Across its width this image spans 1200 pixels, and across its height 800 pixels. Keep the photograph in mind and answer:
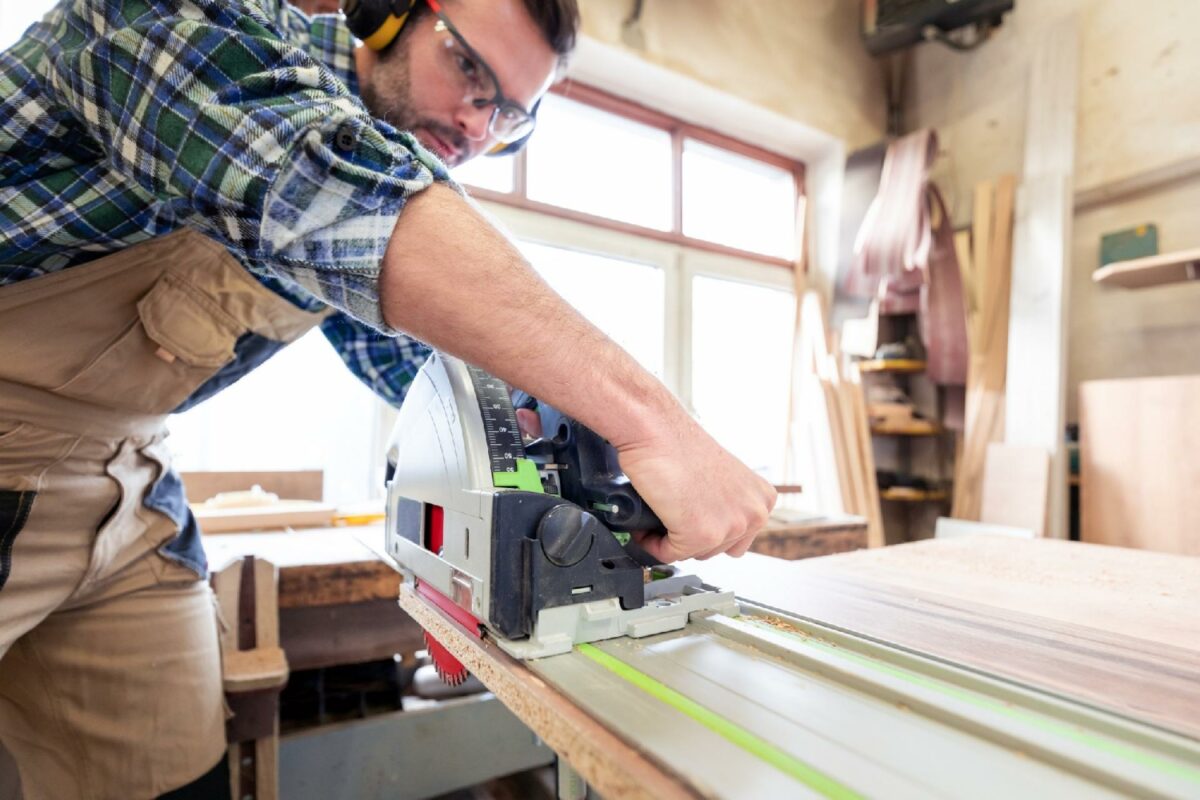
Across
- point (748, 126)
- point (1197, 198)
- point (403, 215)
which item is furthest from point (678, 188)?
point (403, 215)

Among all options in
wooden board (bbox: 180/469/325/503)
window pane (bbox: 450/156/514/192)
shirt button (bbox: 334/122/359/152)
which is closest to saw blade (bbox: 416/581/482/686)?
shirt button (bbox: 334/122/359/152)

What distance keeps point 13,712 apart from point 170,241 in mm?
844

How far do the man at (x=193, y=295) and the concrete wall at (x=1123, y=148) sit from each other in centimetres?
307

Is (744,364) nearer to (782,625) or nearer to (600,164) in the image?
(600,164)

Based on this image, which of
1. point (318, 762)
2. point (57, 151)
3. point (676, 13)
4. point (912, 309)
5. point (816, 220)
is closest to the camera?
point (57, 151)

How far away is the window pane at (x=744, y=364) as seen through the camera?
11.3 ft

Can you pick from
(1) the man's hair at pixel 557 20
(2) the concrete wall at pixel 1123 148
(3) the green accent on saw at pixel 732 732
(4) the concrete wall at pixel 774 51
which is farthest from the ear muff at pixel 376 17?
(2) the concrete wall at pixel 1123 148

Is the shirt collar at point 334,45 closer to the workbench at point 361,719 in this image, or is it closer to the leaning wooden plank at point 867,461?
the workbench at point 361,719

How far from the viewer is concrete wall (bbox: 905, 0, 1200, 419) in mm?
2795

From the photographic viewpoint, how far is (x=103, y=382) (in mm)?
936

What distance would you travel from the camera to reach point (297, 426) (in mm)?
2385

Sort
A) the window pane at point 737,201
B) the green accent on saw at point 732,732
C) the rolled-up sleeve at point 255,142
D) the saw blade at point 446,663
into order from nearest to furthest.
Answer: the green accent on saw at point 732,732
the rolled-up sleeve at point 255,142
the saw blade at point 446,663
the window pane at point 737,201

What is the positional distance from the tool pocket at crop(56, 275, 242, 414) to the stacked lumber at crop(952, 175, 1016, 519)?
129 inches

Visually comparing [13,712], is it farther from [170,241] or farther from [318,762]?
[170,241]
